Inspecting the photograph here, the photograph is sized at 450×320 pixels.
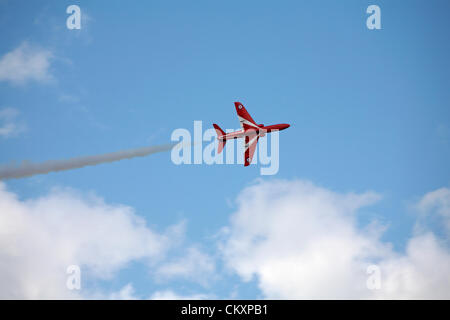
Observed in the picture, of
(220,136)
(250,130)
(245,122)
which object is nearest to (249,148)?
(250,130)

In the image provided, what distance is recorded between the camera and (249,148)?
101 metres

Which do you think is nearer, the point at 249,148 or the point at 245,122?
the point at 249,148

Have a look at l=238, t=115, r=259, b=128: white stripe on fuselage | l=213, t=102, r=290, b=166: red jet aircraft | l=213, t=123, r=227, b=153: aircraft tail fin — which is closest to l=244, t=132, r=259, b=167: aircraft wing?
l=213, t=102, r=290, b=166: red jet aircraft

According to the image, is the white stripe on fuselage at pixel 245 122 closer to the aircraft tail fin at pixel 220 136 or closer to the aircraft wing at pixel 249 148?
the aircraft wing at pixel 249 148

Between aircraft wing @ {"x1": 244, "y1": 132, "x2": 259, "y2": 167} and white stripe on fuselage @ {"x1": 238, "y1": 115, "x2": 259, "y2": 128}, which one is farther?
white stripe on fuselage @ {"x1": 238, "y1": 115, "x2": 259, "y2": 128}

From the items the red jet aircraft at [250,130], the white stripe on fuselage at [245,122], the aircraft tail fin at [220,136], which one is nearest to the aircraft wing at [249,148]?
the red jet aircraft at [250,130]

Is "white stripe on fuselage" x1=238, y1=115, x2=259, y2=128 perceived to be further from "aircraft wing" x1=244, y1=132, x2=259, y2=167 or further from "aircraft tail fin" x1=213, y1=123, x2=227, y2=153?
"aircraft tail fin" x1=213, y1=123, x2=227, y2=153

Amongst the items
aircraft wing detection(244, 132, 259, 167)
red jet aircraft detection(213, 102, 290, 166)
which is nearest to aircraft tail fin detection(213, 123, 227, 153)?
red jet aircraft detection(213, 102, 290, 166)

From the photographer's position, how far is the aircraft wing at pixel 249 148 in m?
101

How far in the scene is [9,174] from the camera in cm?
9050

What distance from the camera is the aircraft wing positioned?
101m

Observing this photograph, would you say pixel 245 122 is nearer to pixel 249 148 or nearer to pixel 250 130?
pixel 250 130

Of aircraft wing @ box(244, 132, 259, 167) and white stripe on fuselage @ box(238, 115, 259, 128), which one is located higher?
white stripe on fuselage @ box(238, 115, 259, 128)
